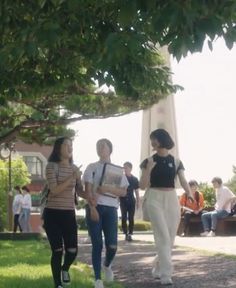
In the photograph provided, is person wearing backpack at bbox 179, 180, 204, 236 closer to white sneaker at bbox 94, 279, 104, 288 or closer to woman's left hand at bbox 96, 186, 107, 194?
woman's left hand at bbox 96, 186, 107, 194

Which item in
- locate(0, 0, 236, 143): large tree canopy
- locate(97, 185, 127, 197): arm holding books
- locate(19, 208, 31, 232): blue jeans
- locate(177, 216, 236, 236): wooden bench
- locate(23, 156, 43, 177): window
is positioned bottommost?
locate(177, 216, 236, 236): wooden bench

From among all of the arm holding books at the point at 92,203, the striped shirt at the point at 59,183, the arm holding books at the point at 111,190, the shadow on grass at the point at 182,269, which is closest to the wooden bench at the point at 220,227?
the shadow on grass at the point at 182,269

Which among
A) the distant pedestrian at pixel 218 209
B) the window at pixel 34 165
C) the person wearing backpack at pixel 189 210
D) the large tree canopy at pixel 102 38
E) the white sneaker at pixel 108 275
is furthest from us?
the window at pixel 34 165

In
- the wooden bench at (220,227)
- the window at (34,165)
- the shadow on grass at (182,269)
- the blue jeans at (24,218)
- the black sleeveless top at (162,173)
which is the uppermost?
the window at (34,165)

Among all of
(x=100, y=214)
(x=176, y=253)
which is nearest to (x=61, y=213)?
(x=100, y=214)

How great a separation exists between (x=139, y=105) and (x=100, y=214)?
11235 mm

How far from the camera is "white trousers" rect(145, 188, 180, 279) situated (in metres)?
8.52

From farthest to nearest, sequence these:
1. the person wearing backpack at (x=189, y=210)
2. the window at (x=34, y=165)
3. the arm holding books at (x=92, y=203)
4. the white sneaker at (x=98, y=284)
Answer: the window at (x=34, y=165) → the person wearing backpack at (x=189, y=210) → the arm holding books at (x=92, y=203) → the white sneaker at (x=98, y=284)

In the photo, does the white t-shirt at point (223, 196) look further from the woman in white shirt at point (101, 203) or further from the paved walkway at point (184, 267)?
the woman in white shirt at point (101, 203)

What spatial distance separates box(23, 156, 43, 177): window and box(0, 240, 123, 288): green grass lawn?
70.4m

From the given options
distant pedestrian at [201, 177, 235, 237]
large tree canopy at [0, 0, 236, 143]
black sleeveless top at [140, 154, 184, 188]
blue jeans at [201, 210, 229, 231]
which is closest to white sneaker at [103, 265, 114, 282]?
black sleeveless top at [140, 154, 184, 188]

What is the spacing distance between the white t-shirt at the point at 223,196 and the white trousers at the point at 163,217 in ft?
34.7

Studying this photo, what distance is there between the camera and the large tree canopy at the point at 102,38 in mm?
4504

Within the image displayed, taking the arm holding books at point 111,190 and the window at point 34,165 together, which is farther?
the window at point 34,165
